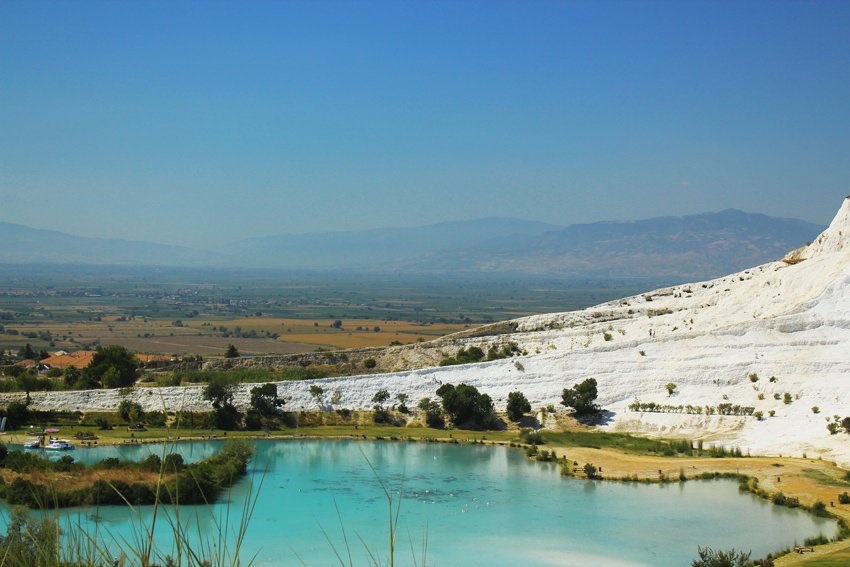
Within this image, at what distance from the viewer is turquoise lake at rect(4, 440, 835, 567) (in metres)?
24.2

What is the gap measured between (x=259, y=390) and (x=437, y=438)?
9.58m

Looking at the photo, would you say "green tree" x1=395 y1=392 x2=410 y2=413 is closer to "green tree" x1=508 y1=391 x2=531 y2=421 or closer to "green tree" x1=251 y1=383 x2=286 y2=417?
"green tree" x1=508 y1=391 x2=531 y2=421

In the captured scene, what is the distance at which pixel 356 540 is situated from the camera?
2517cm

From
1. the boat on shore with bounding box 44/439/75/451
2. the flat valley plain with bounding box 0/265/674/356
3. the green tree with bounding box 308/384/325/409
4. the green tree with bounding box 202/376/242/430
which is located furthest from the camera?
the flat valley plain with bounding box 0/265/674/356

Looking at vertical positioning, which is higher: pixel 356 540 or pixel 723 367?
pixel 723 367

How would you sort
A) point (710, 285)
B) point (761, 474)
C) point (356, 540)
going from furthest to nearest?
1. point (710, 285)
2. point (761, 474)
3. point (356, 540)

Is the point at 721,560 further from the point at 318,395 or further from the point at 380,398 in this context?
the point at 318,395

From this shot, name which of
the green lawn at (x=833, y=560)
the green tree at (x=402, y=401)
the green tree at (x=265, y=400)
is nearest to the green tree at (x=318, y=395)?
the green tree at (x=265, y=400)

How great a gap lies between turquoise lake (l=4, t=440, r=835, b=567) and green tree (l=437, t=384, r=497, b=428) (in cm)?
765

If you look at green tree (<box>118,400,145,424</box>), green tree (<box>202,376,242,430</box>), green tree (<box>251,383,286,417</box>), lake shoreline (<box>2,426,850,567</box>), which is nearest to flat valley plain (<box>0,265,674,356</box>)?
green tree (<box>251,383,286,417</box>)

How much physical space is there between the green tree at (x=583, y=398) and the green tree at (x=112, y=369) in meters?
23.9

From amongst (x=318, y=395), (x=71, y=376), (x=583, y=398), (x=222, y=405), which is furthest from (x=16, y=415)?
(x=583, y=398)

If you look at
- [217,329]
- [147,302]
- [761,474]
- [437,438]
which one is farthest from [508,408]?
[147,302]

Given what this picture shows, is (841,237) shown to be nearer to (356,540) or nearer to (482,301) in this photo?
(356,540)
